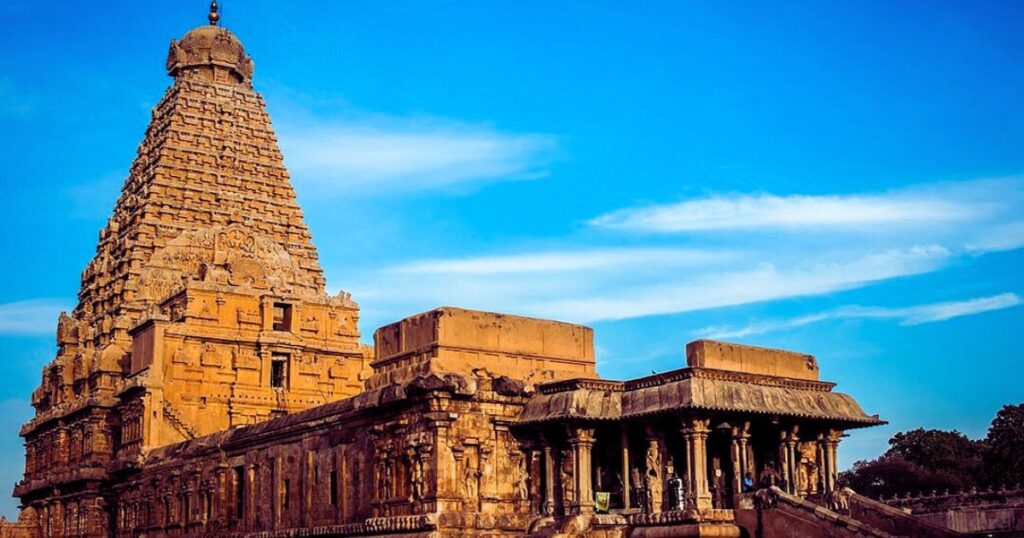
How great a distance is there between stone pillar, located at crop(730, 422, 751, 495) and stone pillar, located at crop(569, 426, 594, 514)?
4.09 metres

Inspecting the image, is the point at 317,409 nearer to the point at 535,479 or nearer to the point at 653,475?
the point at 535,479

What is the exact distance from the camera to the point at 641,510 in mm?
34625

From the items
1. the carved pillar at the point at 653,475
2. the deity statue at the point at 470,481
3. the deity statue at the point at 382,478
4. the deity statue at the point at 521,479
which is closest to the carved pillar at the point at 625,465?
the carved pillar at the point at 653,475

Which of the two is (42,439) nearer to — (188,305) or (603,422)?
(188,305)

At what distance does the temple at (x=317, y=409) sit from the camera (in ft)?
113

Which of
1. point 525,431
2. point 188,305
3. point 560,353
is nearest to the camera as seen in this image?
point 525,431

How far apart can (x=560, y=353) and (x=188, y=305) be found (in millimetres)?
24902

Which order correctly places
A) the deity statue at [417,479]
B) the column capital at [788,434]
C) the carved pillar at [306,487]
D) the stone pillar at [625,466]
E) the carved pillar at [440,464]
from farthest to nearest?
1. the carved pillar at [306,487]
2. the deity statue at [417,479]
3. the carved pillar at [440,464]
4. the column capital at [788,434]
5. the stone pillar at [625,466]

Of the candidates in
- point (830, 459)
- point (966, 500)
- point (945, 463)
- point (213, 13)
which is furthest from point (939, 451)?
point (213, 13)

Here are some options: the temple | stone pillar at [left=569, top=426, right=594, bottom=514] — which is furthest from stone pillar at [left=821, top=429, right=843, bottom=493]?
stone pillar at [left=569, top=426, right=594, bottom=514]

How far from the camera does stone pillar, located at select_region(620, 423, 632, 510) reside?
115ft

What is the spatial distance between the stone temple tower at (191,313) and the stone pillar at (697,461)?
3073 centimetres

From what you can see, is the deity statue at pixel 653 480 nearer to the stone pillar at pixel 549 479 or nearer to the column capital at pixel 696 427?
the column capital at pixel 696 427

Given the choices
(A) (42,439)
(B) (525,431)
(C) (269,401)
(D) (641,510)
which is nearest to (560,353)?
(B) (525,431)
